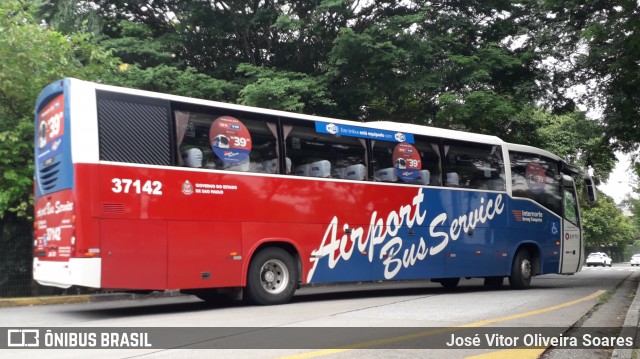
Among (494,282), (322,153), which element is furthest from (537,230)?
(322,153)

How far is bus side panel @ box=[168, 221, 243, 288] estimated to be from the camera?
977 cm

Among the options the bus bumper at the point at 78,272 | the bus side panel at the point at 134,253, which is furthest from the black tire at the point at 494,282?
the bus bumper at the point at 78,272

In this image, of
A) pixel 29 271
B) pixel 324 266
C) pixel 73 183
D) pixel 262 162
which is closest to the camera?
pixel 73 183

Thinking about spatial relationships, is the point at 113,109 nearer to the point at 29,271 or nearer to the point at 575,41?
the point at 29,271

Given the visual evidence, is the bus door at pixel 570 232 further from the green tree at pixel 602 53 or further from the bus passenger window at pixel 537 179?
the green tree at pixel 602 53

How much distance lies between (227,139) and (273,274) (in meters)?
2.63

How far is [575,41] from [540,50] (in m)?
1.28

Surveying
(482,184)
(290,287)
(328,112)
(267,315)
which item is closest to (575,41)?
(482,184)

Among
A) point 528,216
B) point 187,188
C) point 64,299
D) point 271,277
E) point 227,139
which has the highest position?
point 227,139

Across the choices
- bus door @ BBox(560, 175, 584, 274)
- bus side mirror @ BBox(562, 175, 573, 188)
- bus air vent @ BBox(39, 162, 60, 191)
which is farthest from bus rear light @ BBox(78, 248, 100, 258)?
bus side mirror @ BBox(562, 175, 573, 188)

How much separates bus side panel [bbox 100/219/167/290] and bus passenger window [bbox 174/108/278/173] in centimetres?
125

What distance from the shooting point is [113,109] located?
9.32 m

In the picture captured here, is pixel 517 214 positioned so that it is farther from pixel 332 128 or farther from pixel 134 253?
pixel 134 253

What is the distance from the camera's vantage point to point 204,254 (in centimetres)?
1009
